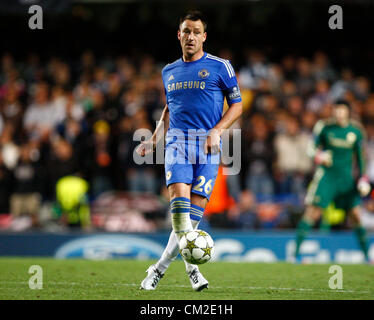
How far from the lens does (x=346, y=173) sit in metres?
11.5

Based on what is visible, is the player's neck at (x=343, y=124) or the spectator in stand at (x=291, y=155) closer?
the player's neck at (x=343, y=124)

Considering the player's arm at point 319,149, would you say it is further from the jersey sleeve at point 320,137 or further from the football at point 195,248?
the football at point 195,248

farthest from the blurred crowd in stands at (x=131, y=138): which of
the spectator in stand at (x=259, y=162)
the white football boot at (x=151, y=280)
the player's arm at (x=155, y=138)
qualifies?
the white football boot at (x=151, y=280)

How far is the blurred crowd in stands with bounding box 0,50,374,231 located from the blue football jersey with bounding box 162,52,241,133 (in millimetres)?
7363

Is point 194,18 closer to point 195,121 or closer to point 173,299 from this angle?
point 195,121

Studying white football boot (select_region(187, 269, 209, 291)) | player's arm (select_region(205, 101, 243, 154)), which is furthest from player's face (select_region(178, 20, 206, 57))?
white football boot (select_region(187, 269, 209, 291))

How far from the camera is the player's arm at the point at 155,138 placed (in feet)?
24.0

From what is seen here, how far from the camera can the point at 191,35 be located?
6.98 meters

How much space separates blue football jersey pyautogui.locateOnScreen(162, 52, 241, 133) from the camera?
705 centimetres

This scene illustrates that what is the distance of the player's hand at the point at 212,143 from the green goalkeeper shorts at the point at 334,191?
5.15 meters

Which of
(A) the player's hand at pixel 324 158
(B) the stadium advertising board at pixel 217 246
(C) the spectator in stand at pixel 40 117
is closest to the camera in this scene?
(A) the player's hand at pixel 324 158

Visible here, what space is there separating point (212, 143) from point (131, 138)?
8821mm

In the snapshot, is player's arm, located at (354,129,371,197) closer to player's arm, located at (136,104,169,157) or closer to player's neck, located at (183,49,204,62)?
player's arm, located at (136,104,169,157)

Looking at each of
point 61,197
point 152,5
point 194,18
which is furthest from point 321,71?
point 194,18
